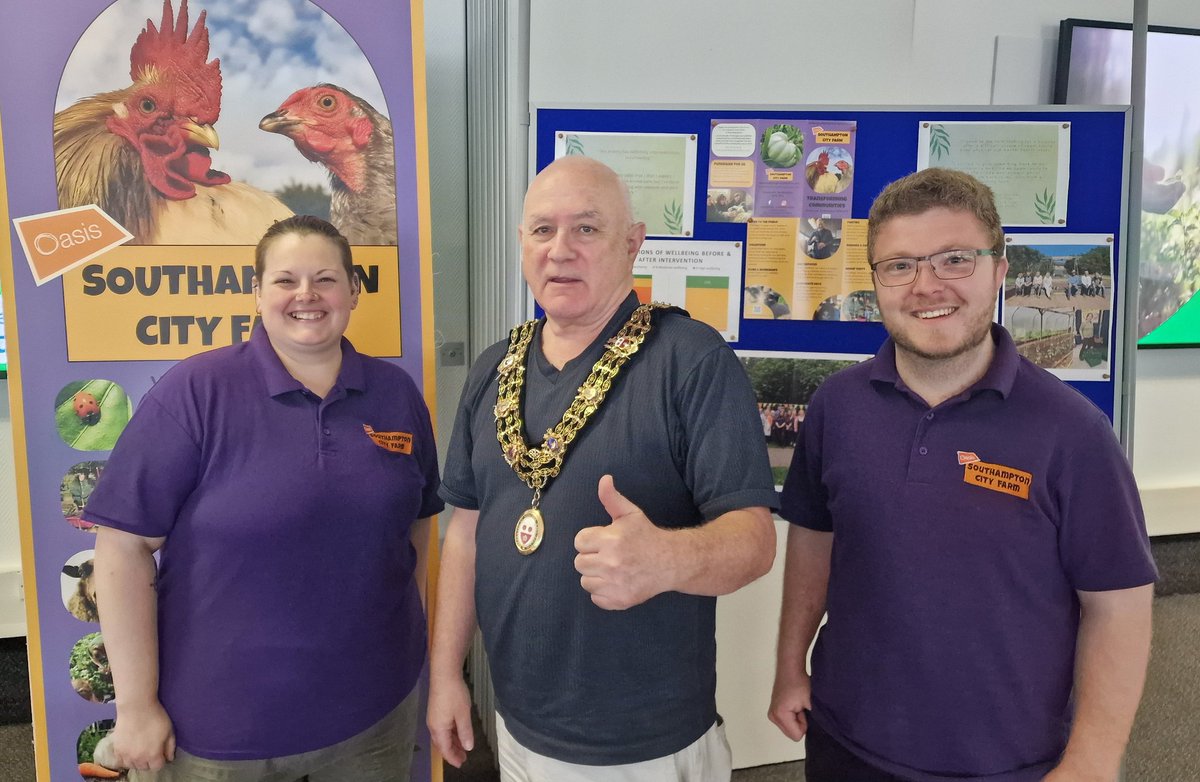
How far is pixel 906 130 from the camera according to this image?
75.9 inches

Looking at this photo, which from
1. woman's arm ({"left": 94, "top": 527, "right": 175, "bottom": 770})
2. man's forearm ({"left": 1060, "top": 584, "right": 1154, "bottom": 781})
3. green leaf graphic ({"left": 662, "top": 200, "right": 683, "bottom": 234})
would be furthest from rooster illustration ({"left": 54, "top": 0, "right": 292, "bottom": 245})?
man's forearm ({"left": 1060, "top": 584, "right": 1154, "bottom": 781})

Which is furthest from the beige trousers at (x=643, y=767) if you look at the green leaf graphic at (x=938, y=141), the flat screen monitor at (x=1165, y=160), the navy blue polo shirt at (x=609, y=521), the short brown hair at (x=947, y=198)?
the flat screen monitor at (x=1165, y=160)

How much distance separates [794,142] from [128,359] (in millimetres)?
1630

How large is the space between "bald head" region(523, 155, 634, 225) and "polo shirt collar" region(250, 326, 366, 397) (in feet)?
1.59

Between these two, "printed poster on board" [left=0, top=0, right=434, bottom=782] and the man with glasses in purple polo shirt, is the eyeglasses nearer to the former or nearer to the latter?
the man with glasses in purple polo shirt

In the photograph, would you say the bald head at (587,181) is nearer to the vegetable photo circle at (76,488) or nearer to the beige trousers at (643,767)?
the beige trousers at (643,767)

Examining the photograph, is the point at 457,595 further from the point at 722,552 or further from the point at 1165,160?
the point at 1165,160

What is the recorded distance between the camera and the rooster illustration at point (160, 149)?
1618mm

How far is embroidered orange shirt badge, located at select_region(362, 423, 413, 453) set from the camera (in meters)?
1.51

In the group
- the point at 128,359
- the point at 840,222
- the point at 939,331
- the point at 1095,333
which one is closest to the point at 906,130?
the point at 840,222

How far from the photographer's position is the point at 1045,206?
1930mm

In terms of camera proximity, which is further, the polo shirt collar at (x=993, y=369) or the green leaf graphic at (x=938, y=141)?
the green leaf graphic at (x=938, y=141)

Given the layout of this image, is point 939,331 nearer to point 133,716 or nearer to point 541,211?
point 541,211

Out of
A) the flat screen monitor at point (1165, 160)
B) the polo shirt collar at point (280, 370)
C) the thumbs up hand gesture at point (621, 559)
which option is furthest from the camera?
the flat screen monitor at point (1165, 160)
